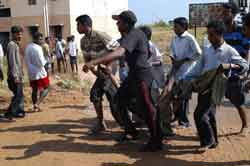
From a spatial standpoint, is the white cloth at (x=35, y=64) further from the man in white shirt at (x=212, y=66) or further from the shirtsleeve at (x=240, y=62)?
the shirtsleeve at (x=240, y=62)

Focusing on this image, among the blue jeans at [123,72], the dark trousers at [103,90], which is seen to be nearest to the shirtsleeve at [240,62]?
the dark trousers at [103,90]

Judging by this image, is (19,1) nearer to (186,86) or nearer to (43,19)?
(43,19)

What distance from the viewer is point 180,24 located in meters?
6.47

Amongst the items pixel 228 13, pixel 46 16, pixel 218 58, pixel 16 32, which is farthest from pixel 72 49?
pixel 218 58

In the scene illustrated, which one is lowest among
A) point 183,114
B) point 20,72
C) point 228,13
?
point 183,114

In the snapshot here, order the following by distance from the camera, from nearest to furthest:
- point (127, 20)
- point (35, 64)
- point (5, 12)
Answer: point (127, 20), point (35, 64), point (5, 12)

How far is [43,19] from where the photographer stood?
29547 mm

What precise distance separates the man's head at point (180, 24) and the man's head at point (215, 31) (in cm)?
114

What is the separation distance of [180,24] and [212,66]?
125 centimetres

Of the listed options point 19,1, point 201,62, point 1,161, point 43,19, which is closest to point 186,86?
point 201,62

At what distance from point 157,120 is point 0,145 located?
2277 mm

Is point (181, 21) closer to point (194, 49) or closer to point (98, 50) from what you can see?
point (194, 49)

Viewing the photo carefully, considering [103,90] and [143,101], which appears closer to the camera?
[143,101]

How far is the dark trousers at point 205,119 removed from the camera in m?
5.44
